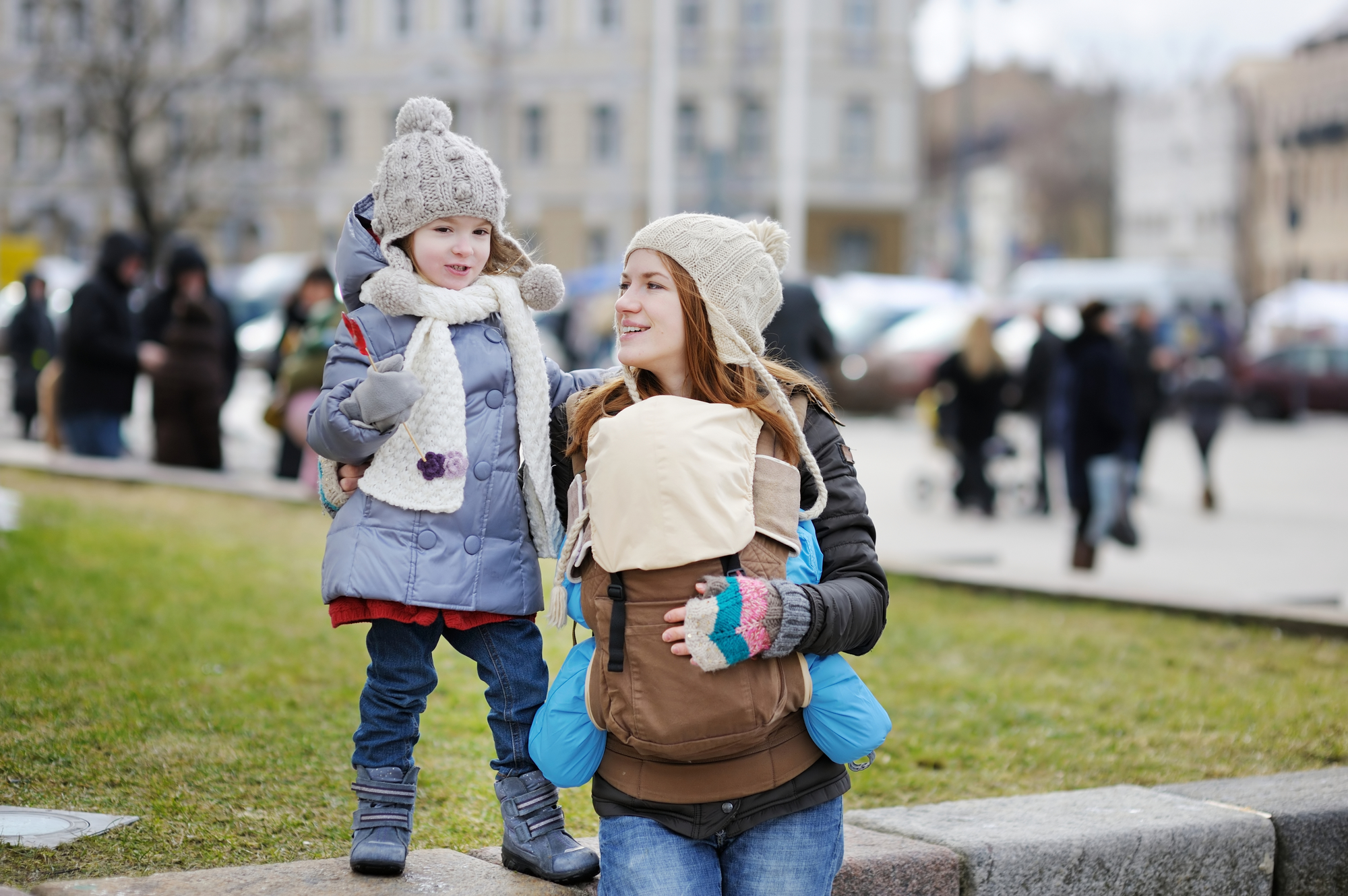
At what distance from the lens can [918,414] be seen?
26.9 metres

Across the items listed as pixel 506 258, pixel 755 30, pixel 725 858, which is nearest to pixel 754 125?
pixel 755 30

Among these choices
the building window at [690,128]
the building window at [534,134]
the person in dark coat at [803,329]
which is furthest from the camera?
the building window at [534,134]

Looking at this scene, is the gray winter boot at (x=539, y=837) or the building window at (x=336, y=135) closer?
the gray winter boot at (x=539, y=837)

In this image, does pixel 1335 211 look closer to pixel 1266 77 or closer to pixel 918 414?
pixel 1266 77

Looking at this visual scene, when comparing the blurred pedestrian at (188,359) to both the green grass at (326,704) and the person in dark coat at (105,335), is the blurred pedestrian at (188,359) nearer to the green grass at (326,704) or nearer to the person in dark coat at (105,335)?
the person in dark coat at (105,335)

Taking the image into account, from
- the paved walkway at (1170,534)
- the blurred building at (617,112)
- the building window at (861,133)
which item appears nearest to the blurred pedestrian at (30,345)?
the paved walkway at (1170,534)

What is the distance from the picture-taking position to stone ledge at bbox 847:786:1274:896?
13.3ft

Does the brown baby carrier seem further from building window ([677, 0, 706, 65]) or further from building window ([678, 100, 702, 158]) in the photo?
building window ([677, 0, 706, 65])

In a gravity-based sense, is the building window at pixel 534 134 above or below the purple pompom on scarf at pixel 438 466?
above

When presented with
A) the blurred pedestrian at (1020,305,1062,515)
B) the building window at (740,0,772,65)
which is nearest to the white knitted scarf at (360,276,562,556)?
the blurred pedestrian at (1020,305,1062,515)

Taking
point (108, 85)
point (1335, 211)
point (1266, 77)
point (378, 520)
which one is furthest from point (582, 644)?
point (1266, 77)

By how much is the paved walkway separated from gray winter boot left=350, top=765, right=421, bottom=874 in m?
4.88

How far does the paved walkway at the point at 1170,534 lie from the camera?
8.28m

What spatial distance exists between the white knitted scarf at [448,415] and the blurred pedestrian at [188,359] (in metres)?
8.23
